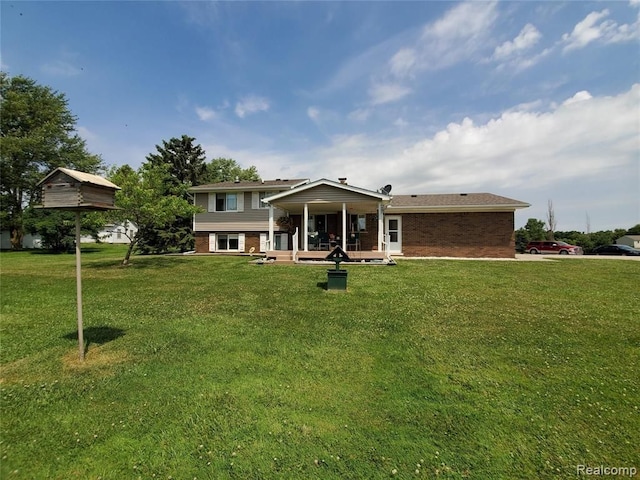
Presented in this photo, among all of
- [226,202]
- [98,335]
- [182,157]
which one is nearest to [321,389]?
[98,335]

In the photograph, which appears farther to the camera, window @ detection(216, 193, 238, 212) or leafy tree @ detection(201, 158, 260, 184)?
leafy tree @ detection(201, 158, 260, 184)

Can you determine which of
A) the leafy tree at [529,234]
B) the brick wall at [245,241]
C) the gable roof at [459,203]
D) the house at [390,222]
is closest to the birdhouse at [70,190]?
the house at [390,222]

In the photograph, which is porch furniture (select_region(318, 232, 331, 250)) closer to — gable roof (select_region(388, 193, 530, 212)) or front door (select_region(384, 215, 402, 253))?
front door (select_region(384, 215, 402, 253))

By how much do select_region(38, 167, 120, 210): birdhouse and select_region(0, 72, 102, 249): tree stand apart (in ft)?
105

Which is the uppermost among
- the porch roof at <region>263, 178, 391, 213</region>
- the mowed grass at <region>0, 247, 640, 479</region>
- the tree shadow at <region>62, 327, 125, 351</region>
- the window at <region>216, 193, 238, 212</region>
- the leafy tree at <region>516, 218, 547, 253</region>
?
the window at <region>216, 193, 238, 212</region>

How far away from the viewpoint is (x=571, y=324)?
5840mm

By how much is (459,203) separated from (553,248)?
50.4 feet

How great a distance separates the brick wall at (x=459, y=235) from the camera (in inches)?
668

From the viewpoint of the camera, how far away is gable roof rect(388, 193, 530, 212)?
16.5 m

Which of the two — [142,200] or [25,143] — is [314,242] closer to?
[142,200]

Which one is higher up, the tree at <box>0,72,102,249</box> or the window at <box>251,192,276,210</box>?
the tree at <box>0,72,102,249</box>

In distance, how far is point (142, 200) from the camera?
1324cm

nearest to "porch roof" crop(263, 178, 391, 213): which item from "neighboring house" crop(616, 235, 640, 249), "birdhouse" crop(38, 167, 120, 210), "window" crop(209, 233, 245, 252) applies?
"window" crop(209, 233, 245, 252)

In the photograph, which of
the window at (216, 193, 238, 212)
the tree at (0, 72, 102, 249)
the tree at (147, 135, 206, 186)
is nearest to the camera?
the window at (216, 193, 238, 212)
